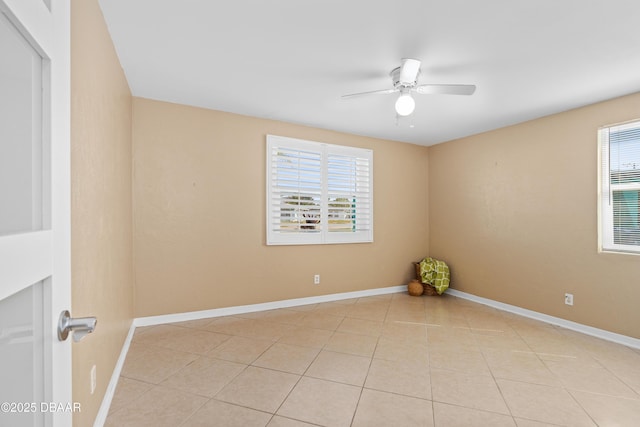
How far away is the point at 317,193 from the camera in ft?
14.4

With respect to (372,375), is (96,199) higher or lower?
higher

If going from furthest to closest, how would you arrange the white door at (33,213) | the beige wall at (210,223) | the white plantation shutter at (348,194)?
the white plantation shutter at (348,194) < the beige wall at (210,223) < the white door at (33,213)

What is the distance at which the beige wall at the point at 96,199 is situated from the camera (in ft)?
4.53

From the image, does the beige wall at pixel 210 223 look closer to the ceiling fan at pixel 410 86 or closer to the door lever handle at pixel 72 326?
the ceiling fan at pixel 410 86

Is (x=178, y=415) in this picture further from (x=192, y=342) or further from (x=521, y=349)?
(x=521, y=349)

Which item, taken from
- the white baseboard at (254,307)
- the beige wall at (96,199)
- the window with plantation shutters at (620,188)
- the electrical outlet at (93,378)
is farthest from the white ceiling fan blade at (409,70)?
the white baseboard at (254,307)

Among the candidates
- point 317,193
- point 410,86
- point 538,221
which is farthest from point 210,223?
point 538,221

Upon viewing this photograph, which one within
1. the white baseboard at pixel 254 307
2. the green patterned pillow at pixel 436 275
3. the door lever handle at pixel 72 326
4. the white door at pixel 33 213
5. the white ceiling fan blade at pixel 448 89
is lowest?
the white baseboard at pixel 254 307

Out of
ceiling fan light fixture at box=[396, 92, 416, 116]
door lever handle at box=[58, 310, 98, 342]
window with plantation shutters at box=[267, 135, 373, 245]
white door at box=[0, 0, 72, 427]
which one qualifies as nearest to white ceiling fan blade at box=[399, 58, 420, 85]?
ceiling fan light fixture at box=[396, 92, 416, 116]

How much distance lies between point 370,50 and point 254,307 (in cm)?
319

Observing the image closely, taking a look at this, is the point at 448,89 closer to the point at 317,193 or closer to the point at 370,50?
the point at 370,50

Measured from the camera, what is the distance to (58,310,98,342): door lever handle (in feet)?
2.22

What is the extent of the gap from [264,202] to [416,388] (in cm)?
269

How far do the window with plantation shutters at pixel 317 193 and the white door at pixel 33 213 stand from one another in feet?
10.9
